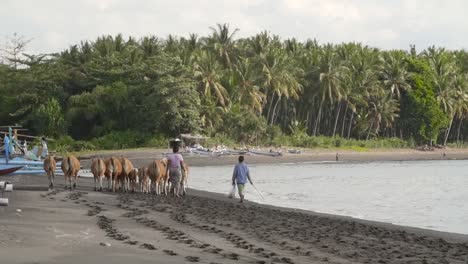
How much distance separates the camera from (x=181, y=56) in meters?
70.8

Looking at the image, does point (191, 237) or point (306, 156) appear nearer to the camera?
point (191, 237)

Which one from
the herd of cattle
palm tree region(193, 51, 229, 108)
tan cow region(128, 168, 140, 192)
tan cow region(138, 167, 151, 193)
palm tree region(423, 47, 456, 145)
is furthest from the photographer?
palm tree region(423, 47, 456, 145)

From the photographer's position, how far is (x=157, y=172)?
78.2 feet

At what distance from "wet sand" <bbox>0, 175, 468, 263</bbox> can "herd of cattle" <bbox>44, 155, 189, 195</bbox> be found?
4.02m

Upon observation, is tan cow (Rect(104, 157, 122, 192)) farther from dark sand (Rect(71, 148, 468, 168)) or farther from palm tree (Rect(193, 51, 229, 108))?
palm tree (Rect(193, 51, 229, 108))

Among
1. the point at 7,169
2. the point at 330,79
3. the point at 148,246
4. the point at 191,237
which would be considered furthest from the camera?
the point at 330,79

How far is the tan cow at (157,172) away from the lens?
2366 centimetres

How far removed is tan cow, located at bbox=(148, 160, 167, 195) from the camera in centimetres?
2366

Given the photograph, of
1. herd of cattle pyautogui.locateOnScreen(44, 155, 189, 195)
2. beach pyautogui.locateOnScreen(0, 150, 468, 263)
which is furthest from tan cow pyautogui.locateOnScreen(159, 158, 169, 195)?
beach pyautogui.locateOnScreen(0, 150, 468, 263)

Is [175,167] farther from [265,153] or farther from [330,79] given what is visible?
[330,79]

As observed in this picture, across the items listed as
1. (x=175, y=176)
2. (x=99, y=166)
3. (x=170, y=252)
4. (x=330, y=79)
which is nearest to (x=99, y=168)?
(x=99, y=166)

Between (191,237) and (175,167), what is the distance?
34.9 ft

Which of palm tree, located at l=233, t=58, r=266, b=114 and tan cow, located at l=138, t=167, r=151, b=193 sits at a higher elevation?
palm tree, located at l=233, t=58, r=266, b=114

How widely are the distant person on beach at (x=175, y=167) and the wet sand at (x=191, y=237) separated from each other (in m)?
3.11
